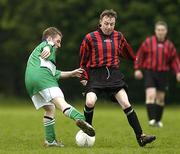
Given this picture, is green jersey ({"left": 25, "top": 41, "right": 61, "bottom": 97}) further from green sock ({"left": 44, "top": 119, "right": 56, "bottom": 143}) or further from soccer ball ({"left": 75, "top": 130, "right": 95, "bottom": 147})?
Result: soccer ball ({"left": 75, "top": 130, "right": 95, "bottom": 147})

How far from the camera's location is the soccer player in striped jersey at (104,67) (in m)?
10.3

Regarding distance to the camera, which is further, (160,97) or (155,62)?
(160,97)

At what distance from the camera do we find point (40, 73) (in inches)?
390

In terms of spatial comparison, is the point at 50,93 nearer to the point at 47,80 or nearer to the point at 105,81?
the point at 47,80

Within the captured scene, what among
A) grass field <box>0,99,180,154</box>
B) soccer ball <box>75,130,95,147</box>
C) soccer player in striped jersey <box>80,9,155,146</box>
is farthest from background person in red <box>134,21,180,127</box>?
soccer ball <box>75,130,95,147</box>

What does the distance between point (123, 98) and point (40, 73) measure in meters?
1.36

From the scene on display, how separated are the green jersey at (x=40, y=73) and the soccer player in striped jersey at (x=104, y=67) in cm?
61

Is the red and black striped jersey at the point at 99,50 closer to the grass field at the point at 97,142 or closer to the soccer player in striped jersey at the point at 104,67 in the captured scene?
the soccer player in striped jersey at the point at 104,67

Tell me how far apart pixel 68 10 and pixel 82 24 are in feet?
4.68

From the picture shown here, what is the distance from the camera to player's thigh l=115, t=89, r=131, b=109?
1030cm

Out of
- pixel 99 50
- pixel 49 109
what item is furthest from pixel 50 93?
pixel 99 50

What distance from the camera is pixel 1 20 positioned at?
4503 centimetres

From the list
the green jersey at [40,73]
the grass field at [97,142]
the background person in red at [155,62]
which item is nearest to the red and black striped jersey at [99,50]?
the green jersey at [40,73]

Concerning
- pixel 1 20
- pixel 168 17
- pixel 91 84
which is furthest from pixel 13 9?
pixel 91 84
